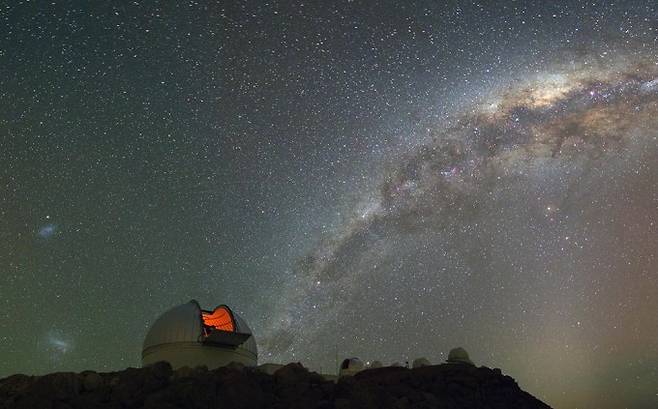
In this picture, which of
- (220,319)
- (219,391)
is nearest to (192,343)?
(220,319)

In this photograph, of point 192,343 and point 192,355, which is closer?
point 192,355

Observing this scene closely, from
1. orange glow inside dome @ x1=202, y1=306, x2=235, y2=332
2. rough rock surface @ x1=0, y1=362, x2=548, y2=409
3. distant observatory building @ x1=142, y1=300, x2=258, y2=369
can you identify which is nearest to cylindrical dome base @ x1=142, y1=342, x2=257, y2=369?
distant observatory building @ x1=142, y1=300, x2=258, y2=369

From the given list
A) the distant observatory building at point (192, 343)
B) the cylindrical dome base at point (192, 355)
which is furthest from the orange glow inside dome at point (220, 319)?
the cylindrical dome base at point (192, 355)

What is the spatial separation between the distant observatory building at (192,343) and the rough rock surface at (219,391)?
10.5 ft

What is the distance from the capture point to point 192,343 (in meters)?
23.7

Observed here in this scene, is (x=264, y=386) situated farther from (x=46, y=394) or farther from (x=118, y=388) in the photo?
(x=46, y=394)

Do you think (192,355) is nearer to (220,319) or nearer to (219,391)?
(220,319)

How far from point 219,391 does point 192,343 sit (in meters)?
5.17

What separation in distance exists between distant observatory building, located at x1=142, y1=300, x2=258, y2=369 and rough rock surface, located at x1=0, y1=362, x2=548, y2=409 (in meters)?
3.21

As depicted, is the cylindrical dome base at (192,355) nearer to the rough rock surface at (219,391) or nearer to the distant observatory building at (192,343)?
the distant observatory building at (192,343)

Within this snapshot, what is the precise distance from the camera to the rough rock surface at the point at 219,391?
1845 centimetres

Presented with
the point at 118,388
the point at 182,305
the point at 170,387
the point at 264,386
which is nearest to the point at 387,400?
the point at 264,386

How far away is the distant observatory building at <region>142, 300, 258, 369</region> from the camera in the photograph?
23.5 meters

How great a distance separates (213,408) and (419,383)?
833 cm
